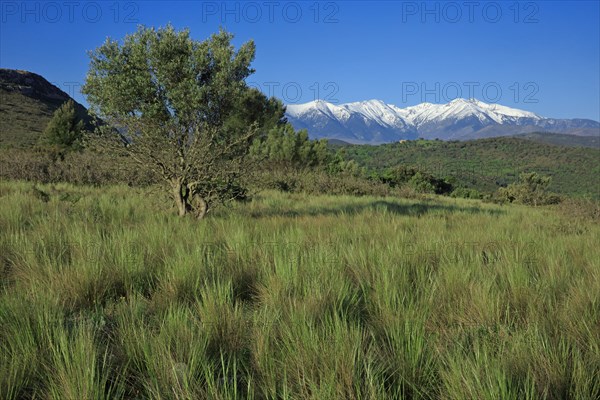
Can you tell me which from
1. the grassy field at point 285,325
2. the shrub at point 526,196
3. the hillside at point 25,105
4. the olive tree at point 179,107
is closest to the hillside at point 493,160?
the shrub at point 526,196

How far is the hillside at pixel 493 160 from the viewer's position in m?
71.6

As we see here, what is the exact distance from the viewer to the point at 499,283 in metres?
3.78

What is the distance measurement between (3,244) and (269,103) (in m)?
27.8

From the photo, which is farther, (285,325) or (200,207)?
(200,207)

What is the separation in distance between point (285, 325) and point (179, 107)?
9.37 metres

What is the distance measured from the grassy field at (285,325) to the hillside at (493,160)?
2550 inches

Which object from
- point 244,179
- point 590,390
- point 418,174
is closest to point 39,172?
point 244,179

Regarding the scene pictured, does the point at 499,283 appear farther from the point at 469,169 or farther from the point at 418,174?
the point at 469,169

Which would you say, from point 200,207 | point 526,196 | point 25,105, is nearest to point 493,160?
point 526,196

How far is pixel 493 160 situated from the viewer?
3669 inches

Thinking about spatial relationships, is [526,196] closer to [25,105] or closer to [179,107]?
[179,107]

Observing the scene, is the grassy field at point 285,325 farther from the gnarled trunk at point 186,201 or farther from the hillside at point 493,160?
the hillside at point 493,160

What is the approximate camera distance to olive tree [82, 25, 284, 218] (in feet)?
25.8

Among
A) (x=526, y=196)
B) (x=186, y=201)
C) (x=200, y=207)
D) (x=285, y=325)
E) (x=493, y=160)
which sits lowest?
(x=526, y=196)
